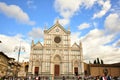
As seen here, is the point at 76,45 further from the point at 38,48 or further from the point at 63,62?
the point at 38,48

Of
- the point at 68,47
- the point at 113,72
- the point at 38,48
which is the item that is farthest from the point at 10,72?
the point at 113,72

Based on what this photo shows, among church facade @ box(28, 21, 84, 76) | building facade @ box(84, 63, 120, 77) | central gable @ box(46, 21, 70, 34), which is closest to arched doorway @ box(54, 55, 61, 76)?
church facade @ box(28, 21, 84, 76)

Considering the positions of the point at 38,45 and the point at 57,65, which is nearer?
the point at 57,65

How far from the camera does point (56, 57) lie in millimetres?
49094

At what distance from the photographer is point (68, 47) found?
1943 inches

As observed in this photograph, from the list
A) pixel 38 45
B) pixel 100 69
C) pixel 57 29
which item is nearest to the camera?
pixel 38 45

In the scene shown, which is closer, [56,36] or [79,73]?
[79,73]

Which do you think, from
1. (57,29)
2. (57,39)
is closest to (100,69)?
(57,39)

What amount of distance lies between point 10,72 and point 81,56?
23.7m

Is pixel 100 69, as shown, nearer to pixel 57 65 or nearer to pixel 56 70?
pixel 57 65

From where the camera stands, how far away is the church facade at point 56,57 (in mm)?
47281

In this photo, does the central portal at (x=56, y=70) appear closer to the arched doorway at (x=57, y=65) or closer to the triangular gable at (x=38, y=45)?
the arched doorway at (x=57, y=65)

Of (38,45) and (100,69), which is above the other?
(38,45)

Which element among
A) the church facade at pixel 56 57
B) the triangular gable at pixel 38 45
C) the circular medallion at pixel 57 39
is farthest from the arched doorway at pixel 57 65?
the triangular gable at pixel 38 45
